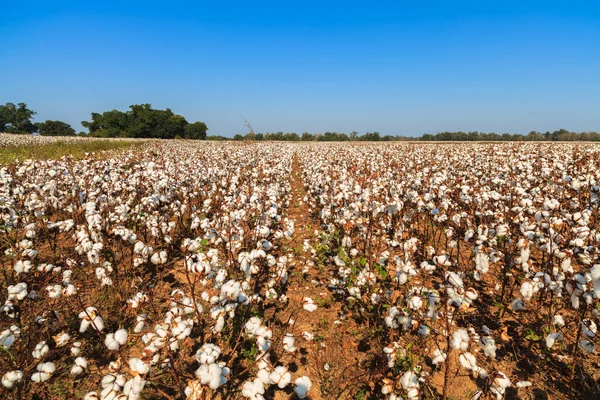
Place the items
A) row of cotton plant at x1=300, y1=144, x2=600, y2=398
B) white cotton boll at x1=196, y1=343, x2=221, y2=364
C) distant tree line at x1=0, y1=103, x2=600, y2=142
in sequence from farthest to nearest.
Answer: distant tree line at x1=0, y1=103, x2=600, y2=142, row of cotton plant at x1=300, y1=144, x2=600, y2=398, white cotton boll at x1=196, y1=343, x2=221, y2=364

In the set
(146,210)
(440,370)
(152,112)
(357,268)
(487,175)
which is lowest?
(440,370)

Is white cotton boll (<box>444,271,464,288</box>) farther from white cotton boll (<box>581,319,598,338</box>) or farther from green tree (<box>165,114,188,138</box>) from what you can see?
green tree (<box>165,114,188,138</box>)

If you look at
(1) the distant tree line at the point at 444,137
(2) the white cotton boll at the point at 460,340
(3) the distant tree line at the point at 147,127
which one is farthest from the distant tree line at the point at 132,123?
(2) the white cotton boll at the point at 460,340

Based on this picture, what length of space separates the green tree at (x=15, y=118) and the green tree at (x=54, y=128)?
→ 7176 mm

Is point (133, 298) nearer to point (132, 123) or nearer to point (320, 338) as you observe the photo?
point (320, 338)

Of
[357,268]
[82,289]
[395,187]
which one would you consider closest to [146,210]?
[82,289]

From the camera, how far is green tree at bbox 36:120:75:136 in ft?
357

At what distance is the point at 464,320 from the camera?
4266 millimetres

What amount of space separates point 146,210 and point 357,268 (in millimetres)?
4812

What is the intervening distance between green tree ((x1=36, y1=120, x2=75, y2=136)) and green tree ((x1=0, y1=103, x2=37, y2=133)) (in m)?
7.18

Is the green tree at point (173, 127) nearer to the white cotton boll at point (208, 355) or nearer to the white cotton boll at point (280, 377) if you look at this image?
the white cotton boll at point (208, 355)

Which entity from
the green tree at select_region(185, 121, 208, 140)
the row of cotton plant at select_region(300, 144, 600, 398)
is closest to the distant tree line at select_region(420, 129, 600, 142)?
the row of cotton plant at select_region(300, 144, 600, 398)

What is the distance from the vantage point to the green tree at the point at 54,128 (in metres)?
109

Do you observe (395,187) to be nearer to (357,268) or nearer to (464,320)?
(357,268)
